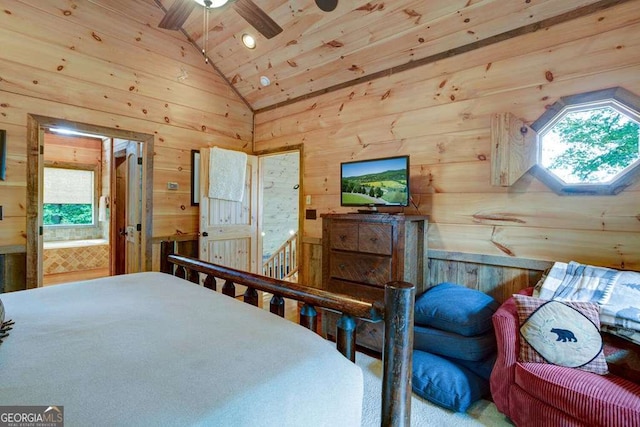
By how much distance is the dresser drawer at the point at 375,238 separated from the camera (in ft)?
7.64

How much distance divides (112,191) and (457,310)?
15.2 feet

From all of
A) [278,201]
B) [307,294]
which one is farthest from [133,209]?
[307,294]

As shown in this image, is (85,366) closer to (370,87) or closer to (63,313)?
(63,313)

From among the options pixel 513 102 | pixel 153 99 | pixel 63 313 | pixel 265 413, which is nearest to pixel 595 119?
Answer: pixel 513 102

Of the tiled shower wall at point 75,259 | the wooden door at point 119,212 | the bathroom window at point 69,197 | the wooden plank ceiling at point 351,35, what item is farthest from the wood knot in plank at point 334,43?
the bathroom window at point 69,197

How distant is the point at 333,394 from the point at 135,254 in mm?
3395

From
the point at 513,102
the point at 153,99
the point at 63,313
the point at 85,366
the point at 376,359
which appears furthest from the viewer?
the point at 153,99

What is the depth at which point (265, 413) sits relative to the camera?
724mm

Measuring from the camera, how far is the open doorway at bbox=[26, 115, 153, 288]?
2766 mm

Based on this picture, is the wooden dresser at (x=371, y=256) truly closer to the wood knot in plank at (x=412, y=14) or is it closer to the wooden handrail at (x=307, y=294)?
the wooden handrail at (x=307, y=294)

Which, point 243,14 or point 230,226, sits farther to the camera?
point 230,226

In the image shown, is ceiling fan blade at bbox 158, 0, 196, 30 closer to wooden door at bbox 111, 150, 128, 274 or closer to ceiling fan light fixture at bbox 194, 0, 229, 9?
ceiling fan light fixture at bbox 194, 0, 229, 9

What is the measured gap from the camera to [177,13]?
2.16 m

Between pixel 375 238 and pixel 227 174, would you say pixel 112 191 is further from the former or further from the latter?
pixel 375 238
